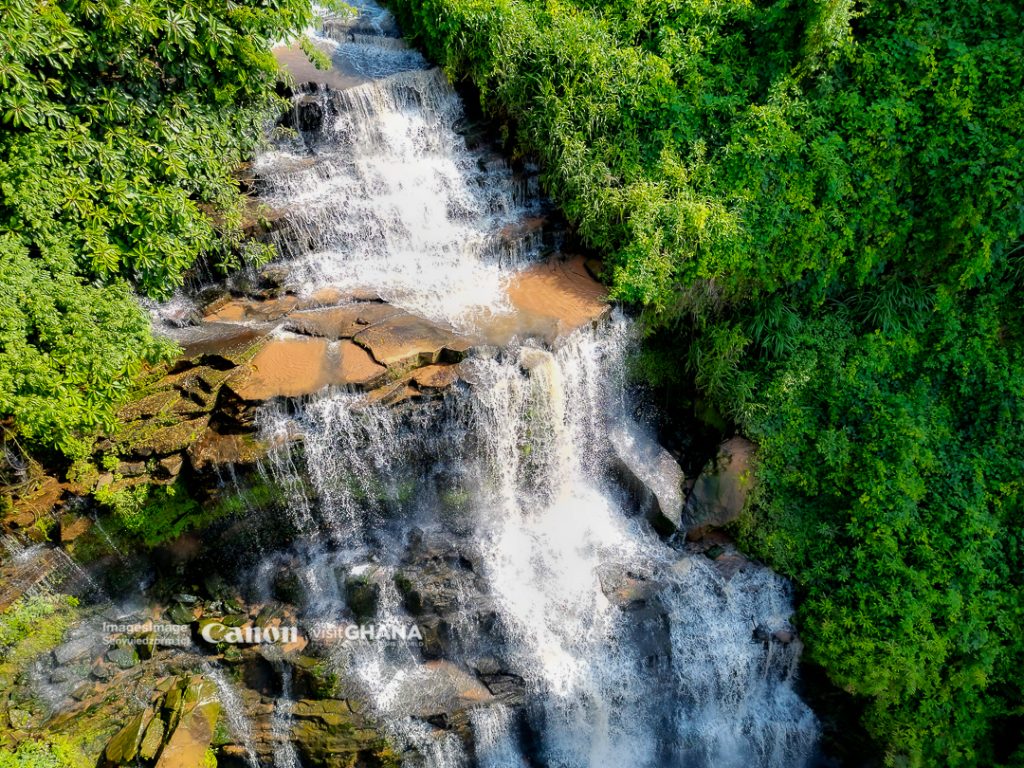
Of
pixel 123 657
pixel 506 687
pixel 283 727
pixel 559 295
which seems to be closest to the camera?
pixel 283 727

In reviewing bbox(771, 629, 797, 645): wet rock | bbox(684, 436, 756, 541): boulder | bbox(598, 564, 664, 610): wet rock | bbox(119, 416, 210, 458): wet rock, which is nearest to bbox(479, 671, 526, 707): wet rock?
bbox(598, 564, 664, 610): wet rock

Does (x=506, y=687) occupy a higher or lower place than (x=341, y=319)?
lower

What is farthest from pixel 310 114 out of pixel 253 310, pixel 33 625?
pixel 33 625

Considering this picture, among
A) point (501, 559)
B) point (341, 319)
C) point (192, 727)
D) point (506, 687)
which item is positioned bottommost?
point (506, 687)

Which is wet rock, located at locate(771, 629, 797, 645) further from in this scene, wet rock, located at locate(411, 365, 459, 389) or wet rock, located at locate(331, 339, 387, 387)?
wet rock, located at locate(331, 339, 387, 387)

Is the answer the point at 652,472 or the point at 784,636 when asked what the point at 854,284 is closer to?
the point at 652,472

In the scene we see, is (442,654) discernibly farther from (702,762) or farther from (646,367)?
(646,367)

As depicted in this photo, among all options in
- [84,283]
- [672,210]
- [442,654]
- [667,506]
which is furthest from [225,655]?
[672,210]

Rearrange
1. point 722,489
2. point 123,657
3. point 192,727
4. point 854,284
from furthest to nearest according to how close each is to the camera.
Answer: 1. point 854,284
2. point 722,489
3. point 123,657
4. point 192,727
